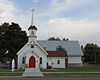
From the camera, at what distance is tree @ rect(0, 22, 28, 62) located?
4025cm

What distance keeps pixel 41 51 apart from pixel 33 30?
508 cm

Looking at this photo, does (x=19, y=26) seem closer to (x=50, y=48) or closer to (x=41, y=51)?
(x=41, y=51)

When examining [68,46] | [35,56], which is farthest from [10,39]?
[68,46]

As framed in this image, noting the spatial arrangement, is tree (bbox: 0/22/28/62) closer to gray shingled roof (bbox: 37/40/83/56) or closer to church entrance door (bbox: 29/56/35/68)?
church entrance door (bbox: 29/56/35/68)

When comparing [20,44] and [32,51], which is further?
[20,44]

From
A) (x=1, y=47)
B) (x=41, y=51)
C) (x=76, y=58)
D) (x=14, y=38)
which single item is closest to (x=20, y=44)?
(x=14, y=38)

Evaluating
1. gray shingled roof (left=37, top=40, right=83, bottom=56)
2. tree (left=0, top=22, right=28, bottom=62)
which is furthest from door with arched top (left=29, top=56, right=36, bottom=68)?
gray shingled roof (left=37, top=40, right=83, bottom=56)

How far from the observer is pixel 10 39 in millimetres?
40594

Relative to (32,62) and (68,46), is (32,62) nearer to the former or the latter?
(32,62)

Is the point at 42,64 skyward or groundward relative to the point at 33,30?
groundward

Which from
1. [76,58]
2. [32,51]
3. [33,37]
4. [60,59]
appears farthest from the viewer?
[76,58]

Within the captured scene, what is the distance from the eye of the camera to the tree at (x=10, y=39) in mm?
40250

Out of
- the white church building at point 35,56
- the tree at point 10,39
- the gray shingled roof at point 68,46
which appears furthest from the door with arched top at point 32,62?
the gray shingled roof at point 68,46

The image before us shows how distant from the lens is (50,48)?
2077 inches
